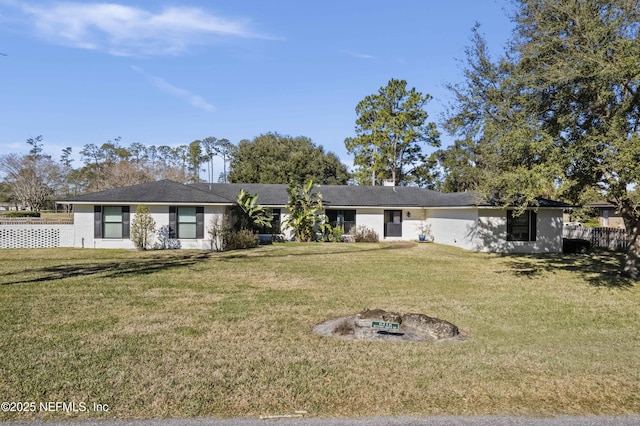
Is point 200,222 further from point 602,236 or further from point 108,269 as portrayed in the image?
point 602,236

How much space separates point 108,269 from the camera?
44.7 feet

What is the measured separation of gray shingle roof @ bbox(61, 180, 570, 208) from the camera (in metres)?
19.9

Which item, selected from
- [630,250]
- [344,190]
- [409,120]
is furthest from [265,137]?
[630,250]

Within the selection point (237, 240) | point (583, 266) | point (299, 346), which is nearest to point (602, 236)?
point (583, 266)

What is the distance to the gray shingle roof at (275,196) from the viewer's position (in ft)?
65.3

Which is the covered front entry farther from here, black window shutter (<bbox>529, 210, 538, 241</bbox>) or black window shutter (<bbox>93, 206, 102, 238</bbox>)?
black window shutter (<bbox>93, 206, 102, 238</bbox>)

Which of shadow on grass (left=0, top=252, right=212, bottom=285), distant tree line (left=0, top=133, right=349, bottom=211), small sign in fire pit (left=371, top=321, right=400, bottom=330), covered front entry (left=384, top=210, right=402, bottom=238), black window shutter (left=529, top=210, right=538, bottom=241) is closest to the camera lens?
small sign in fire pit (left=371, top=321, right=400, bottom=330)

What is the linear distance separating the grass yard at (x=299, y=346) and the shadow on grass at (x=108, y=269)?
17cm

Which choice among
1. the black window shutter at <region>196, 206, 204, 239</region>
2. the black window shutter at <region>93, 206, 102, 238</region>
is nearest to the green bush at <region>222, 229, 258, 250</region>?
the black window shutter at <region>196, 206, 204, 239</region>

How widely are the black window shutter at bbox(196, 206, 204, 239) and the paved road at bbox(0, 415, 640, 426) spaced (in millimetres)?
16532

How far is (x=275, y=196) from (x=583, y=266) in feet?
55.3

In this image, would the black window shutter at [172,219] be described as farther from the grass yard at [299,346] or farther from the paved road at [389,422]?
the paved road at [389,422]

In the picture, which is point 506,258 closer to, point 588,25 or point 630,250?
point 630,250

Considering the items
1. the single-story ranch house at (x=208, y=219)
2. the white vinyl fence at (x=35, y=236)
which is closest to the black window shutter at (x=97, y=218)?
the single-story ranch house at (x=208, y=219)
